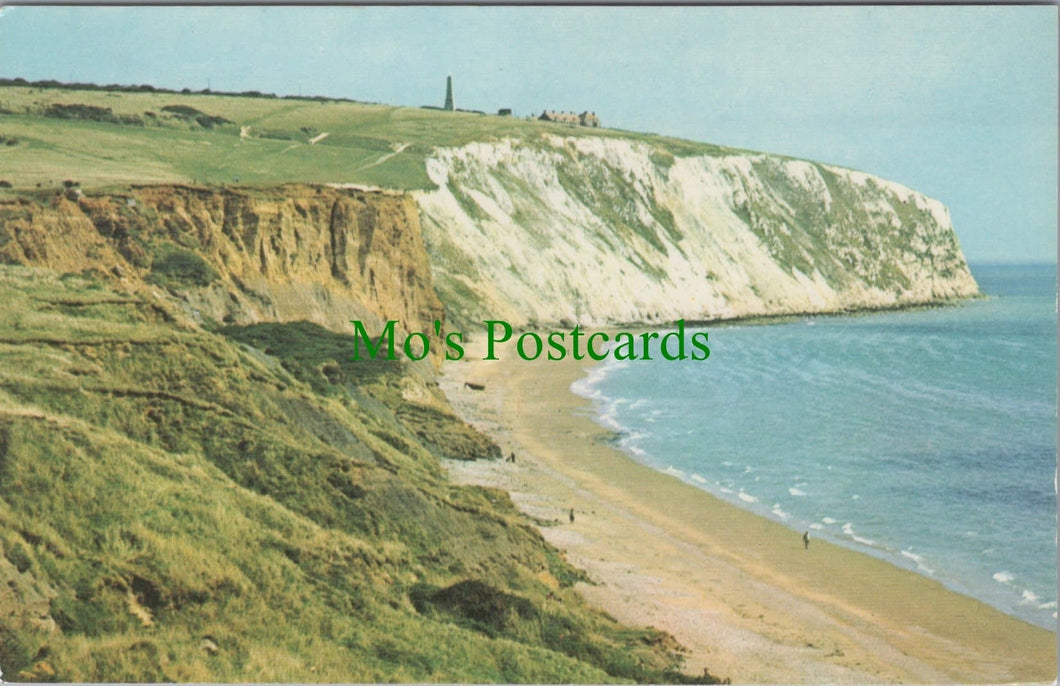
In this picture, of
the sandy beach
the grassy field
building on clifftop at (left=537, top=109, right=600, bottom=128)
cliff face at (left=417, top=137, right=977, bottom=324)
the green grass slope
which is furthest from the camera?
building on clifftop at (left=537, top=109, right=600, bottom=128)

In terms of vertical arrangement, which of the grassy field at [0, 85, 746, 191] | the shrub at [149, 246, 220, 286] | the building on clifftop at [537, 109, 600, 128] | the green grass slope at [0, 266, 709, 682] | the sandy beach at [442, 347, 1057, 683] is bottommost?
the sandy beach at [442, 347, 1057, 683]

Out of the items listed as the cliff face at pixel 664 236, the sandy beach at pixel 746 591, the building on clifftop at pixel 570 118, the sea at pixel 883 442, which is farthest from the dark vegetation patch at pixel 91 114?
the building on clifftop at pixel 570 118

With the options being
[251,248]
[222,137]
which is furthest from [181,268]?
[222,137]

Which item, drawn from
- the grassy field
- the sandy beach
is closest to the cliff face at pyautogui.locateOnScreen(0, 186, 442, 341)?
the grassy field

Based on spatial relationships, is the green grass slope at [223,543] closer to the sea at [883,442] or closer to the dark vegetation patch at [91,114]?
the sea at [883,442]

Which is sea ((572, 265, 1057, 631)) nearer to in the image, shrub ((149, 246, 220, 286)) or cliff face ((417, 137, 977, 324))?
cliff face ((417, 137, 977, 324))

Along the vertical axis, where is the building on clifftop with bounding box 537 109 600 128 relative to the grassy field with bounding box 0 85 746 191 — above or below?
above
